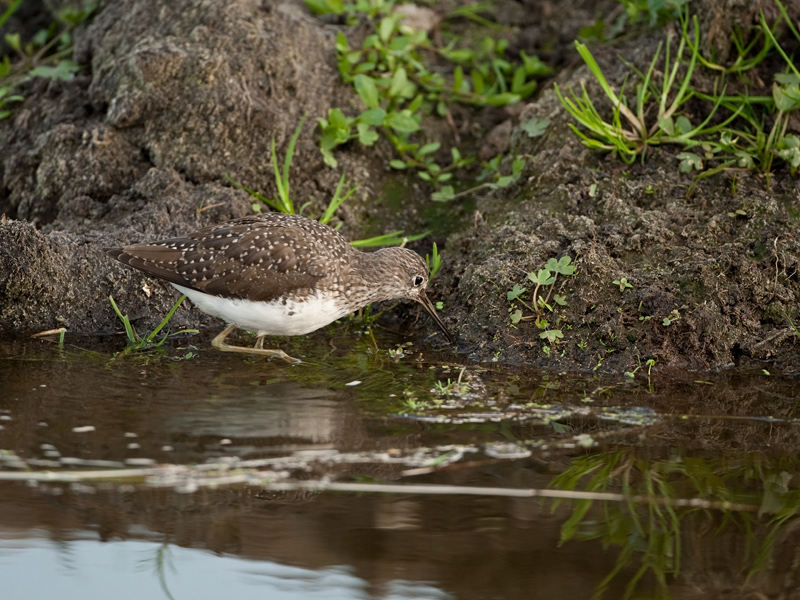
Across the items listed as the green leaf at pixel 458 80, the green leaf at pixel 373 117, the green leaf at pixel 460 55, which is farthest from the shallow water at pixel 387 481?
the green leaf at pixel 460 55

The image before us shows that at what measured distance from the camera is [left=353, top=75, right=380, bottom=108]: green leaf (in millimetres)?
9242

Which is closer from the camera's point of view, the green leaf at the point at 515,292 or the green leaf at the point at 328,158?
the green leaf at the point at 515,292

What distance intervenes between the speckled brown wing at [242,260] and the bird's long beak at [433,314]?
33.5 inches

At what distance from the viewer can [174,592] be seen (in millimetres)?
4316

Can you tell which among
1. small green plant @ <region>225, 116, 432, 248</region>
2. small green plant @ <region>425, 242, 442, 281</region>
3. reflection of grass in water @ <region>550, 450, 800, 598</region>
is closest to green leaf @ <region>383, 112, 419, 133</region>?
small green plant @ <region>225, 116, 432, 248</region>

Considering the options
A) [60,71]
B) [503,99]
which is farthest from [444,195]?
[60,71]

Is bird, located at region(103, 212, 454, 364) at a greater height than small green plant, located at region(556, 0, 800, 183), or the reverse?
small green plant, located at region(556, 0, 800, 183)

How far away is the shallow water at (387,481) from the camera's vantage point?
4.42 meters

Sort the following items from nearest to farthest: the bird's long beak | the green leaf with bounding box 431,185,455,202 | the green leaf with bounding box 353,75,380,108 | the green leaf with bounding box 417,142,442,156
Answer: the bird's long beak < the green leaf with bounding box 431,185,455,202 < the green leaf with bounding box 353,75,380,108 < the green leaf with bounding box 417,142,442,156

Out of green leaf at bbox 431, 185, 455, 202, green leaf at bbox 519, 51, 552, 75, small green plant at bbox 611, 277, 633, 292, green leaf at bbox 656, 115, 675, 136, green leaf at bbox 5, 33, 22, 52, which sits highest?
green leaf at bbox 5, 33, 22, 52

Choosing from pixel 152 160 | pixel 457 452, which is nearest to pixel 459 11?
pixel 152 160

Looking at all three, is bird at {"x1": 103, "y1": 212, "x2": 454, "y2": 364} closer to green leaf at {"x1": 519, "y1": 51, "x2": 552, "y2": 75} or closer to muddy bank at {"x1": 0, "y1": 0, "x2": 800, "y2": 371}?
muddy bank at {"x1": 0, "y1": 0, "x2": 800, "y2": 371}

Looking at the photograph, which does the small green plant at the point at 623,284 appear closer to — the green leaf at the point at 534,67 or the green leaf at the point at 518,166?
the green leaf at the point at 518,166

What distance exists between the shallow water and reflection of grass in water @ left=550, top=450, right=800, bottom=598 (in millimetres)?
14
